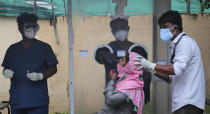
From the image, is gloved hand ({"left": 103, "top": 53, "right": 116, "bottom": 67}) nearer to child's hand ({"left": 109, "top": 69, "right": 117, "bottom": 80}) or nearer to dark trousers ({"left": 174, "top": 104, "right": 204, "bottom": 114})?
child's hand ({"left": 109, "top": 69, "right": 117, "bottom": 80})

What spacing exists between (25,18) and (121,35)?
129cm

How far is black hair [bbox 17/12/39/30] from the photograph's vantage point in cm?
394

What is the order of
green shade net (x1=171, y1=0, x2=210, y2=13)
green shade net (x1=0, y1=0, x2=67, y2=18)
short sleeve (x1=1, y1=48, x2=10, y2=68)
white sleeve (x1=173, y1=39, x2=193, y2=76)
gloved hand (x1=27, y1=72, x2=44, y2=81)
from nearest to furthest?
white sleeve (x1=173, y1=39, x2=193, y2=76)
gloved hand (x1=27, y1=72, x2=44, y2=81)
short sleeve (x1=1, y1=48, x2=10, y2=68)
green shade net (x1=0, y1=0, x2=67, y2=18)
green shade net (x1=171, y1=0, x2=210, y2=13)

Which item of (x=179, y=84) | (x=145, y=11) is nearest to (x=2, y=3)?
(x=145, y=11)

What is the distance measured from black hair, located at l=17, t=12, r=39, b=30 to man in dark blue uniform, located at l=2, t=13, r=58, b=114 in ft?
0.67

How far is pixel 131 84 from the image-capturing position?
3779 mm

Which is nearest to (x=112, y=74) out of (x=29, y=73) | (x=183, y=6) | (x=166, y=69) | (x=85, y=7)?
(x=85, y=7)

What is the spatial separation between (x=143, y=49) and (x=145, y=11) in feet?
1.69

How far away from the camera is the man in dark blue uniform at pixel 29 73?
11.9 feet

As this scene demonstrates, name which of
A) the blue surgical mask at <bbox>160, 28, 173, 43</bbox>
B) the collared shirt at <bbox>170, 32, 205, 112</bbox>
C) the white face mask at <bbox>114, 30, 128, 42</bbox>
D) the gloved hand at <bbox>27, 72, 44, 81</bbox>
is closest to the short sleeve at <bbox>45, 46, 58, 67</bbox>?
the gloved hand at <bbox>27, 72, 44, 81</bbox>

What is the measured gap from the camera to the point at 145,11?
4.06m

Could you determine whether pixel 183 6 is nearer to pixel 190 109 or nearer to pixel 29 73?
pixel 190 109

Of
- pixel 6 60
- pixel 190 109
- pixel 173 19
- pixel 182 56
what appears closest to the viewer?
pixel 182 56

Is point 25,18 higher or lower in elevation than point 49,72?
higher
